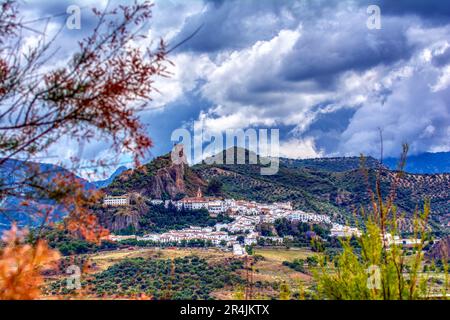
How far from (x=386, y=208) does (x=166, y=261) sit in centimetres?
5159

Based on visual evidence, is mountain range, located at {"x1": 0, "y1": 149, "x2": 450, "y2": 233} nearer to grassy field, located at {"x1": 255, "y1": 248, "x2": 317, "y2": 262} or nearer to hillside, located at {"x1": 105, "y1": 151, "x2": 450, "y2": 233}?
hillside, located at {"x1": 105, "y1": 151, "x2": 450, "y2": 233}

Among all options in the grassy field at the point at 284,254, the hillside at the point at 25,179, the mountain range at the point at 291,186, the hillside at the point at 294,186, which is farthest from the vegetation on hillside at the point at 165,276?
the hillside at the point at 25,179

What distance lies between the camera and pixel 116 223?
230 ft

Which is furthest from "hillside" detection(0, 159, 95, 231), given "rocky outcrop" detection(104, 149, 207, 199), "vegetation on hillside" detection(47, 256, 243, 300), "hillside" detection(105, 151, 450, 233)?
"rocky outcrop" detection(104, 149, 207, 199)

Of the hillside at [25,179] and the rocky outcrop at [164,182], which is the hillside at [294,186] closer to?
the rocky outcrop at [164,182]

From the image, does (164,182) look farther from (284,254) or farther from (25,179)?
(25,179)

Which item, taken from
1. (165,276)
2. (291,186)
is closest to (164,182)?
(291,186)

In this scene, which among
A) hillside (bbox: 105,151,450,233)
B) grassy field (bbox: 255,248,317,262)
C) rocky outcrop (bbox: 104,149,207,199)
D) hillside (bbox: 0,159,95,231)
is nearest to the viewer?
hillside (bbox: 0,159,95,231)

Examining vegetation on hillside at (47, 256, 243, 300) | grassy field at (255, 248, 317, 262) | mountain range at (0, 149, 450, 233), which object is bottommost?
vegetation on hillside at (47, 256, 243, 300)

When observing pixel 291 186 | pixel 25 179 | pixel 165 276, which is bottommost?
pixel 165 276

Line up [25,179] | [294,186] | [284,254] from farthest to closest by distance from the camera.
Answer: [294,186], [284,254], [25,179]

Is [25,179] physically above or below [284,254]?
above

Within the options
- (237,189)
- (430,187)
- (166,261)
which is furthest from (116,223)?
(430,187)
